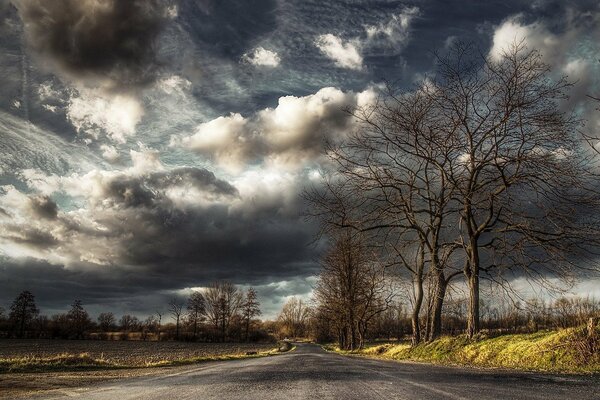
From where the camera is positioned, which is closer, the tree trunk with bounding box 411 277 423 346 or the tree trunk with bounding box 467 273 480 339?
the tree trunk with bounding box 467 273 480 339

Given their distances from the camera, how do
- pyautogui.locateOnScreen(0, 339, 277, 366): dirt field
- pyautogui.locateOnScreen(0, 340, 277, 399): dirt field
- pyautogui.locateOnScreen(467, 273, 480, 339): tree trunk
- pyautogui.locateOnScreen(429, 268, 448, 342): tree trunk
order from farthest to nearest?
pyautogui.locateOnScreen(0, 339, 277, 366): dirt field
pyautogui.locateOnScreen(429, 268, 448, 342): tree trunk
pyautogui.locateOnScreen(467, 273, 480, 339): tree trunk
pyautogui.locateOnScreen(0, 340, 277, 399): dirt field

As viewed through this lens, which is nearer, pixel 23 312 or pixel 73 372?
pixel 73 372

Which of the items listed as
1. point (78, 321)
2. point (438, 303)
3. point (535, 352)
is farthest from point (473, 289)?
point (78, 321)

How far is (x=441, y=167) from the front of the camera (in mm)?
15398

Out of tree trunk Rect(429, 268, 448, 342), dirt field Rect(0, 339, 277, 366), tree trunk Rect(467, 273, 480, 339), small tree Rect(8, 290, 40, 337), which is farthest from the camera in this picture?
small tree Rect(8, 290, 40, 337)

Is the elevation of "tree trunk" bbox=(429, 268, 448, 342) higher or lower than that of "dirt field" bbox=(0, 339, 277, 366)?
higher

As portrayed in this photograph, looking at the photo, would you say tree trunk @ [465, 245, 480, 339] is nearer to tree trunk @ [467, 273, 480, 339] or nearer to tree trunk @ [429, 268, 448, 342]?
tree trunk @ [467, 273, 480, 339]

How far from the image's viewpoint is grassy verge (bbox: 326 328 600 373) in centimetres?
812

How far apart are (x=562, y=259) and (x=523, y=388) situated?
8.54m

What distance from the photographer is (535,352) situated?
9.27 m

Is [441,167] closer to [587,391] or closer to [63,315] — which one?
[587,391]

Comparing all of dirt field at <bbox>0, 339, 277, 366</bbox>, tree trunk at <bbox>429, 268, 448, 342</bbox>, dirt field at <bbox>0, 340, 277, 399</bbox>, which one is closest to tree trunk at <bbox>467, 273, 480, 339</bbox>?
tree trunk at <bbox>429, 268, 448, 342</bbox>

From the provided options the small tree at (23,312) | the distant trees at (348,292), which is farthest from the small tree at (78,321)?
the distant trees at (348,292)

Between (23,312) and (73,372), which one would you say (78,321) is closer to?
(23,312)
